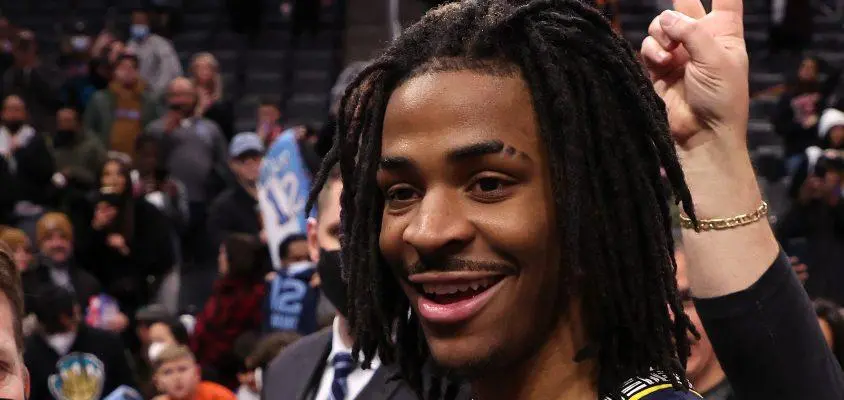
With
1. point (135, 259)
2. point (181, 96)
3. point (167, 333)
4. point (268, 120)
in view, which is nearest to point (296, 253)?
point (167, 333)

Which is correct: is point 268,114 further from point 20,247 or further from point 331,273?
point 331,273

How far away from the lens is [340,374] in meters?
3.96

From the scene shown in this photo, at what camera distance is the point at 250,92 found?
15.8m

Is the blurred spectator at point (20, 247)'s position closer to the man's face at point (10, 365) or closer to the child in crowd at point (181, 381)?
the child in crowd at point (181, 381)

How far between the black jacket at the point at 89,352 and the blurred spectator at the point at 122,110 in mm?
5362

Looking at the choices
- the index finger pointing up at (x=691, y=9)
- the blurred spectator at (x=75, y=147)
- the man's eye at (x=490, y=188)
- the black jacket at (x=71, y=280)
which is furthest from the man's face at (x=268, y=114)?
the man's eye at (x=490, y=188)

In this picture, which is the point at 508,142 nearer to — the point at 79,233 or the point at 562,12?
the point at 562,12

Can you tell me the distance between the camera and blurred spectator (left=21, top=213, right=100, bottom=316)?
27.8 ft

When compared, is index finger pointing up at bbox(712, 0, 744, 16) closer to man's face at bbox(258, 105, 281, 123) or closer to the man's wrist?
the man's wrist

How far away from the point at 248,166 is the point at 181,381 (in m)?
4.11

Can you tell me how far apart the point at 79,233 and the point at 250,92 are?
254 inches

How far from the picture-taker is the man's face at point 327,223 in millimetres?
4309

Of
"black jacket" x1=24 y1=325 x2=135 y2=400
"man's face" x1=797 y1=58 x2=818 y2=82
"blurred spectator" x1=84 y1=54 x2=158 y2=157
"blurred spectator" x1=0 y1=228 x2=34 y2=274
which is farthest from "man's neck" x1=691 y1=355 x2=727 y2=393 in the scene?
"man's face" x1=797 y1=58 x2=818 y2=82

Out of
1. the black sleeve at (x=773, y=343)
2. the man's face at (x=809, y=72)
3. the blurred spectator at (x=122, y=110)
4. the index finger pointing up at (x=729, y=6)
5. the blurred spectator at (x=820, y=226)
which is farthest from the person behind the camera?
the man's face at (x=809, y=72)
